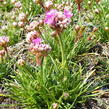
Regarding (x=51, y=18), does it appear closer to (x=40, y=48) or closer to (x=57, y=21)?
(x=57, y=21)

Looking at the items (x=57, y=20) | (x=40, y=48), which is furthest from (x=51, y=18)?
Answer: (x=40, y=48)

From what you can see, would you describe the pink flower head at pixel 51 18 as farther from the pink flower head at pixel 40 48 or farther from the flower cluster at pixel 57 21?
the pink flower head at pixel 40 48

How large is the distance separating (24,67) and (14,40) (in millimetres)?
1278

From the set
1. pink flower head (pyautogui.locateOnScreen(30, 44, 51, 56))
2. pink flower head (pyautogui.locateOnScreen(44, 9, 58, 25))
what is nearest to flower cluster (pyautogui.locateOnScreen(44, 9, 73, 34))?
A: pink flower head (pyautogui.locateOnScreen(44, 9, 58, 25))

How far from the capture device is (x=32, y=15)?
3811 millimetres

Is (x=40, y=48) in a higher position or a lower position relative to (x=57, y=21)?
lower

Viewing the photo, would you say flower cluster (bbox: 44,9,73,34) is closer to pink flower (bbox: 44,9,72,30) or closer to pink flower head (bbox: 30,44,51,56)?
pink flower (bbox: 44,9,72,30)

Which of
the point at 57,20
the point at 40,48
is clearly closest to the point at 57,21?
the point at 57,20

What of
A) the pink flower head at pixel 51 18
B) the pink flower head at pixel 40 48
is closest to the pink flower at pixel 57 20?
the pink flower head at pixel 51 18

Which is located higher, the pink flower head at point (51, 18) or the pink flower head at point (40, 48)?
the pink flower head at point (51, 18)

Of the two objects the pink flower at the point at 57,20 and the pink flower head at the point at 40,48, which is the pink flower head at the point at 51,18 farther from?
the pink flower head at the point at 40,48

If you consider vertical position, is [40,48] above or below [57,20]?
below

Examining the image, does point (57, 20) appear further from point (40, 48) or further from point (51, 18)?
point (40, 48)

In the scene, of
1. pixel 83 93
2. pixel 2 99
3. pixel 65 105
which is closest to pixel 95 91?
pixel 83 93
